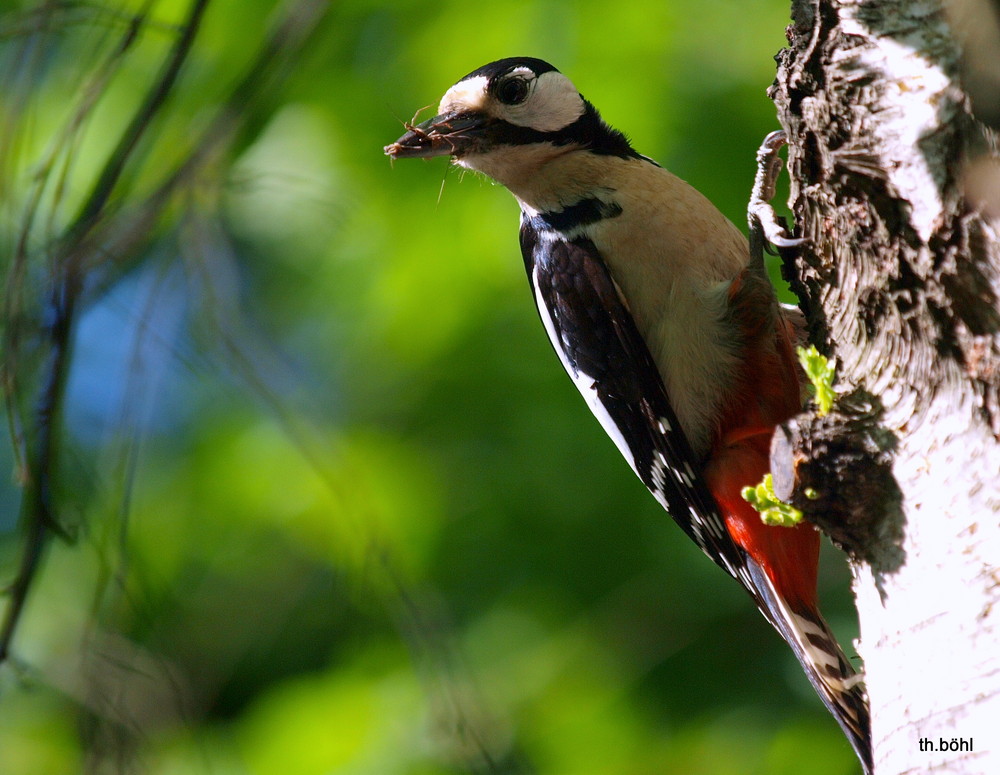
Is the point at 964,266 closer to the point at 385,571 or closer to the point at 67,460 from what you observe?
the point at 385,571

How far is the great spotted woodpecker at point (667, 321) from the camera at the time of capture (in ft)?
9.07

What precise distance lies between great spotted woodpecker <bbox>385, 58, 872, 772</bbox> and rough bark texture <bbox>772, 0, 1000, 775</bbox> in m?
0.89

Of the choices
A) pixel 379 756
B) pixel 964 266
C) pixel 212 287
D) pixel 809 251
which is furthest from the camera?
pixel 379 756

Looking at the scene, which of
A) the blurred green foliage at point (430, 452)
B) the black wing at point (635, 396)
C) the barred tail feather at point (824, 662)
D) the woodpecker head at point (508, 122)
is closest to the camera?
the barred tail feather at point (824, 662)

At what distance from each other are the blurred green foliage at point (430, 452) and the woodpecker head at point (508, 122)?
0.40 m

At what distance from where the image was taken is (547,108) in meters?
3.06

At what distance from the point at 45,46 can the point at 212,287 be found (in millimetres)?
611

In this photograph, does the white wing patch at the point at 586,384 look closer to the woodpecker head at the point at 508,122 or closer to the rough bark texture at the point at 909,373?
the woodpecker head at the point at 508,122

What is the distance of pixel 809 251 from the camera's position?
197 cm

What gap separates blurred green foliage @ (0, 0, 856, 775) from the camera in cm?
332

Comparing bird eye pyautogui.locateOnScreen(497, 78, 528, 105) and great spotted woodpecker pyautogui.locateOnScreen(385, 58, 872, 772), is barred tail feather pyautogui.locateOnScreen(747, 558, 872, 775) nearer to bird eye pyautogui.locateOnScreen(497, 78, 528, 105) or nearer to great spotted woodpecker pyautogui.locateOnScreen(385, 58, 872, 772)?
great spotted woodpecker pyautogui.locateOnScreen(385, 58, 872, 772)

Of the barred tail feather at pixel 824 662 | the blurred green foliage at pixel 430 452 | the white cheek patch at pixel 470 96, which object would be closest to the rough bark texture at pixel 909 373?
the barred tail feather at pixel 824 662

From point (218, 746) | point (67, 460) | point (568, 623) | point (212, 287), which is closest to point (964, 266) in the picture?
point (212, 287)

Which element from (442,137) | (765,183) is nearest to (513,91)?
(442,137)
